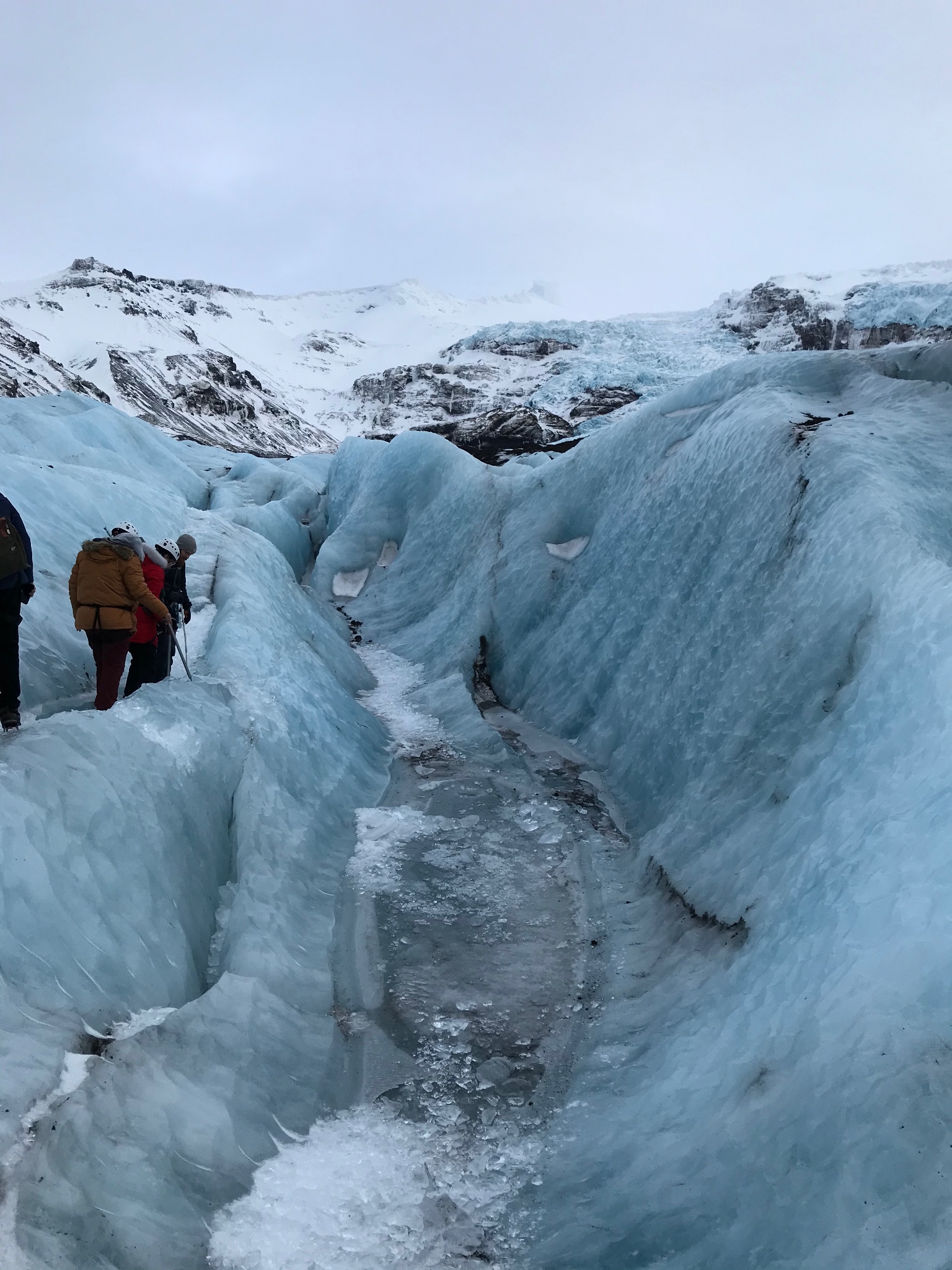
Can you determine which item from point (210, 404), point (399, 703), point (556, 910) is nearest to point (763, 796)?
point (556, 910)

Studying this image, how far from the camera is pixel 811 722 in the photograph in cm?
478

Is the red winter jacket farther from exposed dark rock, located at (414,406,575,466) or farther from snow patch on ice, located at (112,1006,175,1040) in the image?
exposed dark rock, located at (414,406,575,466)

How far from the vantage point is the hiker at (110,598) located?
16.4 feet

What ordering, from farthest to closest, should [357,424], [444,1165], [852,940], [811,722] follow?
[357,424] → [811,722] → [444,1165] → [852,940]

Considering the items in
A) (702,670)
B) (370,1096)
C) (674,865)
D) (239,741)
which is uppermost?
(702,670)

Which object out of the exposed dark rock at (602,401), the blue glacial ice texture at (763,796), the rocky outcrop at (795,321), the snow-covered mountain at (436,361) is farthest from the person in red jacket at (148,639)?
the rocky outcrop at (795,321)

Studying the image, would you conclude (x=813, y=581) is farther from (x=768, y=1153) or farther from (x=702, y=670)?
(x=768, y=1153)

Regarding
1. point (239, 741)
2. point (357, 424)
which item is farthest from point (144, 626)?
point (357, 424)

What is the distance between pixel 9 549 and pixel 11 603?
0.33 metres

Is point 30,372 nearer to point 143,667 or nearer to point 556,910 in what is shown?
point 143,667

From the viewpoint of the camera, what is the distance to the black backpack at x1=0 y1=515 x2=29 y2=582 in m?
4.67

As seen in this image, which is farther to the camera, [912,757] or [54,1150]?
[912,757]

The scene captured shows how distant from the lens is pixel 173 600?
20.1 feet

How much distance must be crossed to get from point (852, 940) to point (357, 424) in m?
90.0
